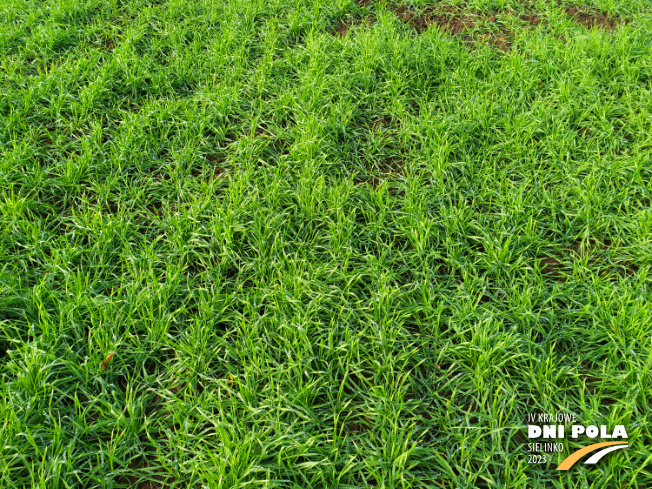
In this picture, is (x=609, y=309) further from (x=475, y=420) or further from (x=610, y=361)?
(x=475, y=420)

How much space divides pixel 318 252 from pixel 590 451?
162 centimetres

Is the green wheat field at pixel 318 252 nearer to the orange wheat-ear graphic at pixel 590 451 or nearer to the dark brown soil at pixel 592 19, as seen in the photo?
the orange wheat-ear graphic at pixel 590 451

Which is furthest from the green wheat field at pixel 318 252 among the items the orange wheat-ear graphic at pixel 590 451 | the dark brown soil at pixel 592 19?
the dark brown soil at pixel 592 19

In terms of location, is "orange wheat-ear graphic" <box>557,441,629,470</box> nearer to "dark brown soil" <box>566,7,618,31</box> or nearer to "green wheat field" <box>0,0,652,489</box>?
"green wheat field" <box>0,0,652,489</box>

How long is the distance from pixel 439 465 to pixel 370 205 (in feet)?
5.11

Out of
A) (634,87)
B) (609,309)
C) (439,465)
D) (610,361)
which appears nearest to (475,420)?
(439,465)

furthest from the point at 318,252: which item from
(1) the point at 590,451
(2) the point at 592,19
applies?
(2) the point at 592,19

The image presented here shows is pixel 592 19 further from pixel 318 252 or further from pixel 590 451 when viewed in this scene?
pixel 590 451

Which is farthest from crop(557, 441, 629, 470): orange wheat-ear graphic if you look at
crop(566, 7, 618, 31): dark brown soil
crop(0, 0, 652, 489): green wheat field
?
crop(566, 7, 618, 31): dark brown soil

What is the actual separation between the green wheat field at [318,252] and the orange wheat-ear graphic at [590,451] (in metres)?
0.03

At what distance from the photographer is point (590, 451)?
197 centimetres

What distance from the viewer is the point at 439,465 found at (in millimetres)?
1988

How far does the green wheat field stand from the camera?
6.61 ft

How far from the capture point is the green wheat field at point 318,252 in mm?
2016
